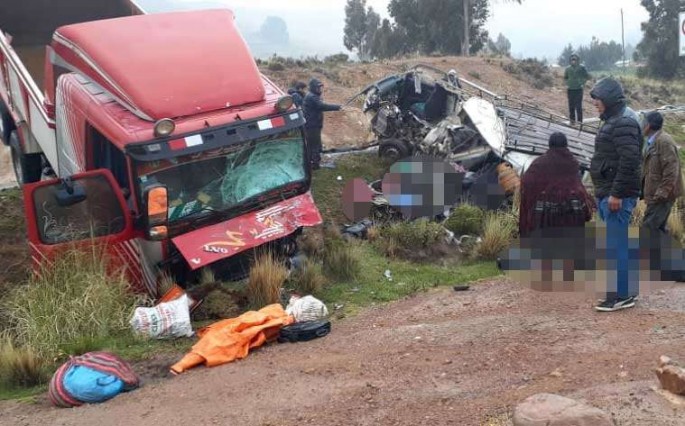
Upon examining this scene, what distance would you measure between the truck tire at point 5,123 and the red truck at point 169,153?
239 cm

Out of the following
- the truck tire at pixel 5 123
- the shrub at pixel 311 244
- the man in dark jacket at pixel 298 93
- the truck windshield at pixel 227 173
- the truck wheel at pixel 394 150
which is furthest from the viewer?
the truck wheel at pixel 394 150

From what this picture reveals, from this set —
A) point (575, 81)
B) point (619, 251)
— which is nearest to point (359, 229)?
point (619, 251)

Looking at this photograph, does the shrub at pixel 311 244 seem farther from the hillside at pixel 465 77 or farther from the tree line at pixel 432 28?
the tree line at pixel 432 28

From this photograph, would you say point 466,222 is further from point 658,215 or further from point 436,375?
point 436,375

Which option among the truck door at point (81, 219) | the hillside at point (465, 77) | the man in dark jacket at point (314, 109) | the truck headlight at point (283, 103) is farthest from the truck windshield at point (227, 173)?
the hillside at point (465, 77)

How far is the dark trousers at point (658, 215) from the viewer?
22.6 feet

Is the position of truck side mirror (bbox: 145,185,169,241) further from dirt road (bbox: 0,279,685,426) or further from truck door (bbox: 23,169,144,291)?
dirt road (bbox: 0,279,685,426)

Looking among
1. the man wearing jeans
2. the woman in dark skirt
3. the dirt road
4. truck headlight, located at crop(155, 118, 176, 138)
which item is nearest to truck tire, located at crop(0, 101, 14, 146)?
truck headlight, located at crop(155, 118, 176, 138)

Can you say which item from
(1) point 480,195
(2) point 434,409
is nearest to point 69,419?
(2) point 434,409

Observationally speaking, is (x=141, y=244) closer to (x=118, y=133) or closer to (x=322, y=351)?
(x=118, y=133)

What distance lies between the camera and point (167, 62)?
726 cm

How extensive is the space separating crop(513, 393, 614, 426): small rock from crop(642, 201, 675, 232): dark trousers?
12.0 feet

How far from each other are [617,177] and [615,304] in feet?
3.32

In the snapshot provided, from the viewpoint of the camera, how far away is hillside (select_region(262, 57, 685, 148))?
1736 cm
